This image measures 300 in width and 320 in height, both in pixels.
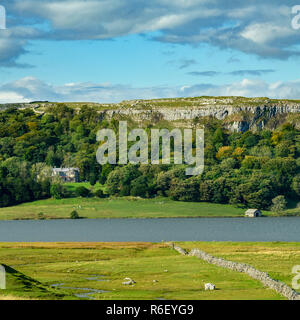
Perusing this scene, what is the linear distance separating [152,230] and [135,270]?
87.7m

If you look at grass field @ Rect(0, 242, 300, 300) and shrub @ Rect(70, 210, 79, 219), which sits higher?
grass field @ Rect(0, 242, 300, 300)

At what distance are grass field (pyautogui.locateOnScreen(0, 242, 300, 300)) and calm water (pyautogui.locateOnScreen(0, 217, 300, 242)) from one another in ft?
106

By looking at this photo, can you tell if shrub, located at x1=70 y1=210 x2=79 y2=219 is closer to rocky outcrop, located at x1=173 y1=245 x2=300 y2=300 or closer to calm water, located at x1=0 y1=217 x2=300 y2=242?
calm water, located at x1=0 y1=217 x2=300 y2=242

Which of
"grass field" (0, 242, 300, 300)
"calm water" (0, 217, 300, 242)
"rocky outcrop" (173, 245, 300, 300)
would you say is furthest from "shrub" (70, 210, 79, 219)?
"rocky outcrop" (173, 245, 300, 300)

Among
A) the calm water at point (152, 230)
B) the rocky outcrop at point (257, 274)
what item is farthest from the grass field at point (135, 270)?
the calm water at point (152, 230)

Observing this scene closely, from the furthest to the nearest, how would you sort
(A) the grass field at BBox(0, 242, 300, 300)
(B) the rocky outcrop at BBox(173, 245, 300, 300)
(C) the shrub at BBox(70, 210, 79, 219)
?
(C) the shrub at BBox(70, 210, 79, 219), (A) the grass field at BBox(0, 242, 300, 300), (B) the rocky outcrop at BBox(173, 245, 300, 300)

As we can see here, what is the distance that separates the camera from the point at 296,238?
127 m

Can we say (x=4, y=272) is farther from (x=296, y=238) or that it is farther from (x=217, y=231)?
(x=217, y=231)

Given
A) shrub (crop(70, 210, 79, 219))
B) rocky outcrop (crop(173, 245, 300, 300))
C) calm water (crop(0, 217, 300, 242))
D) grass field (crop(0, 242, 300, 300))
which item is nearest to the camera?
rocky outcrop (crop(173, 245, 300, 300))

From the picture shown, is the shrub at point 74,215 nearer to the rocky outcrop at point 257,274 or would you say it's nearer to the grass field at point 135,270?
the grass field at point 135,270

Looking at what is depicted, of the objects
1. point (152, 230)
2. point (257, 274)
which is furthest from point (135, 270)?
point (152, 230)

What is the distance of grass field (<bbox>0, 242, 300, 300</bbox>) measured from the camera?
47.9 m
